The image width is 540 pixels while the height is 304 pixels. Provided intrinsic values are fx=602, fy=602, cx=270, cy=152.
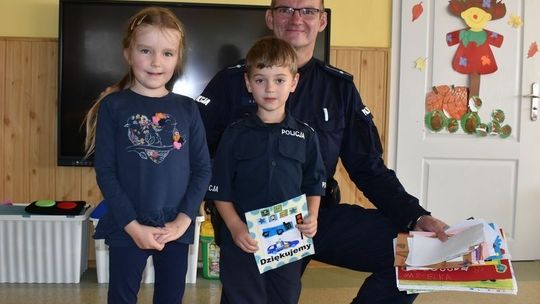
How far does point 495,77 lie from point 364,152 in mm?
1932

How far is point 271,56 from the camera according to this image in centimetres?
169

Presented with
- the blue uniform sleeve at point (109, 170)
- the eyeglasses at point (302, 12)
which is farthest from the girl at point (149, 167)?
the eyeglasses at point (302, 12)

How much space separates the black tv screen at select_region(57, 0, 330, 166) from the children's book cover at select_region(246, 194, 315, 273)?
1729mm

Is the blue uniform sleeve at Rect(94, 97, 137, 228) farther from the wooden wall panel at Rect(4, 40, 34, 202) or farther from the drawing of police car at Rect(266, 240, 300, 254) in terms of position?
the wooden wall panel at Rect(4, 40, 34, 202)

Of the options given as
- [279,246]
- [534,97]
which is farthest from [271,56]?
[534,97]

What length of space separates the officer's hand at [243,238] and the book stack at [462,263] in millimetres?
461

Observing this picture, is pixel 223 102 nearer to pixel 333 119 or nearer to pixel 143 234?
pixel 333 119

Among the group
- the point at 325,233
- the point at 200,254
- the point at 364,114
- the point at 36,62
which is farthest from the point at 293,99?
the point at 36,62

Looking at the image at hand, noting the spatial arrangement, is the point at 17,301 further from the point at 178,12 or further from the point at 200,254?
the point at 178,12

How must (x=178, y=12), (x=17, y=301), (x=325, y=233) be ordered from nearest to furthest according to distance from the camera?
(x=325, y=233) < (x=17, y=301) < (x=178, y=12)

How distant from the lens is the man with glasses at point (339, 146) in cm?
194

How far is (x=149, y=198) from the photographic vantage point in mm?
1569

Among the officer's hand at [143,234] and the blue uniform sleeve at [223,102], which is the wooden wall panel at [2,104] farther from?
the officer's hand at [143,234]

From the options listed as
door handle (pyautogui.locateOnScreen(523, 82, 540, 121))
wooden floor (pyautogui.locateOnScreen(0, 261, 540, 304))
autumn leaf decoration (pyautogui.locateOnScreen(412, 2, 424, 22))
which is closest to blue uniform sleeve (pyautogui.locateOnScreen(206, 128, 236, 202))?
wooden floor (pyautogui.locateOnScreen(0, 261, 540, 304))
